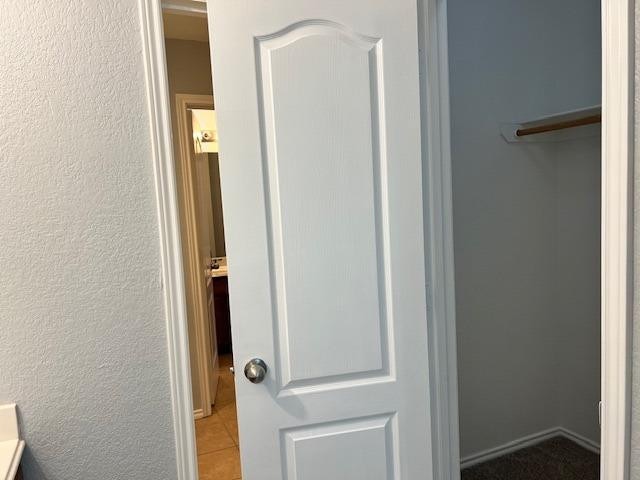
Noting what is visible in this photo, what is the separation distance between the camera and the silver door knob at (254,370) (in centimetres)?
154

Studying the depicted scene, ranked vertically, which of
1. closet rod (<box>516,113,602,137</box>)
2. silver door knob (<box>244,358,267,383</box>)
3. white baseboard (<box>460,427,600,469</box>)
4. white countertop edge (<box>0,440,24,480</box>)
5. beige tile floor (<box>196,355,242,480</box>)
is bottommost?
beige tile floor (<box>196,355,242,480</box>)

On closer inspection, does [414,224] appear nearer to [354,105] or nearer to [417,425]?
[354,105]

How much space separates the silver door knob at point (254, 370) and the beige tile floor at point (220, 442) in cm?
143

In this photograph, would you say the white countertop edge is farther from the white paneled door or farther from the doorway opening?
the doorway opening

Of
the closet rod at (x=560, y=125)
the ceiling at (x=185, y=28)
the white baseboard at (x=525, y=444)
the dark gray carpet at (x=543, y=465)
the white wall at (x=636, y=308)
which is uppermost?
the ceiling at (x=185, y=28)

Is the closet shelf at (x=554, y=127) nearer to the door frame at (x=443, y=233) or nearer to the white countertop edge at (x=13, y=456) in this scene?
the door frame at (x=443, y=233)

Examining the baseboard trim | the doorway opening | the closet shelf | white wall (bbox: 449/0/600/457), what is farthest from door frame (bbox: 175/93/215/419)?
the baseboard trim

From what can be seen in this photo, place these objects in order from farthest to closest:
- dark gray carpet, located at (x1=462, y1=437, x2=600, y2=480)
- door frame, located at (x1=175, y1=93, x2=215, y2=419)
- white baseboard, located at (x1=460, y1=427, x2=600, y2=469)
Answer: door frame, located at (x1=175, y1=93, x2=215, y2=419)
white baseboard, located at (x1=460, y1=427, x2=600, y2=469)
dark gray carpet, located at (x1=462, y1=437, x2=600, y2=480)

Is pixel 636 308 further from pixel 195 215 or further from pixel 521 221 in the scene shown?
pixel 195 215

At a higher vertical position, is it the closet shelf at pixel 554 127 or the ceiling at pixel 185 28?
the ceiling at pixel 185 28

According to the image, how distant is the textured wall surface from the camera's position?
137 centimetres

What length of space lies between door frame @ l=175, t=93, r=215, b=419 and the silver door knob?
188cm

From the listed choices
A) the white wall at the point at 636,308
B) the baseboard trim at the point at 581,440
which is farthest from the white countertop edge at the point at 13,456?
the baseboard trim at the point at 581,440

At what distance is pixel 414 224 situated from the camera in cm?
166
